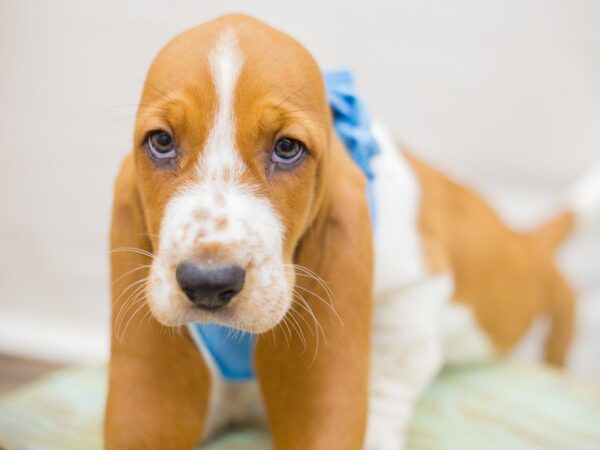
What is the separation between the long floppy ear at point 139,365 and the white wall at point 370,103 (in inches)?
45.9

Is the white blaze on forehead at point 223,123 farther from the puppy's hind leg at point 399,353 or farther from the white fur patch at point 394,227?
the puppy's hind leg at point 399,353

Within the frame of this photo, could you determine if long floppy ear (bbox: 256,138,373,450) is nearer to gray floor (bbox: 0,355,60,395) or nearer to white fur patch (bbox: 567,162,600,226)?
white fur patch (bbox: 567,162,600,226)

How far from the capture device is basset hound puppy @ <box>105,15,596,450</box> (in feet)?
5.05

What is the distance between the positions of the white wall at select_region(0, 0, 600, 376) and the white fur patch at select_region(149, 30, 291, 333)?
4.67 feet

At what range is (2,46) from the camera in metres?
2.93

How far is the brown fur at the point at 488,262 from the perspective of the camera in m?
2.45

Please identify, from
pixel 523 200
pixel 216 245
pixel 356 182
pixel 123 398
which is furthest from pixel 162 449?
pixel 523 200

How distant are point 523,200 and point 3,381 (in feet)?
7.59

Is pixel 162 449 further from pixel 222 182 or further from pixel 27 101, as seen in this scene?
pixel 27 101

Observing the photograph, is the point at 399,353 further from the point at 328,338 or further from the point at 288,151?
the point at 288,151

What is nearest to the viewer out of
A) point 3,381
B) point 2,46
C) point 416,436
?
point 416,436

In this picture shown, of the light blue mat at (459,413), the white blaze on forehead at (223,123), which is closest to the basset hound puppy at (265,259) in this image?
the white blaze on forehead at (223,123)

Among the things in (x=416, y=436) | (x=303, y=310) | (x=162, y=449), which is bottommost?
(x=416, y=436)

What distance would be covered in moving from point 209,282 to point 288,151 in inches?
12.9
